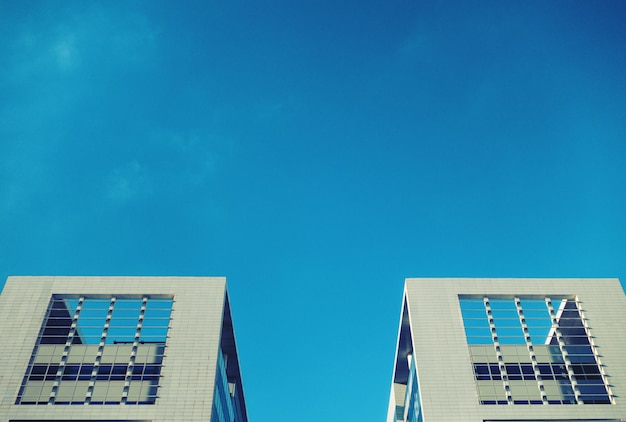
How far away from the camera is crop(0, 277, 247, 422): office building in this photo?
2024 inches

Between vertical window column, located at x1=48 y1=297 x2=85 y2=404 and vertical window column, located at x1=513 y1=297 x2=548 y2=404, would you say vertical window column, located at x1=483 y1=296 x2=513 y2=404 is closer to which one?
vertical window column, located at x1=513 y1=297 x2=548 y2=404

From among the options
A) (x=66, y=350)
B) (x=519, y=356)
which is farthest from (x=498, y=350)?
(x=66, y=350)

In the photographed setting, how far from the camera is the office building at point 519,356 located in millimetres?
52156

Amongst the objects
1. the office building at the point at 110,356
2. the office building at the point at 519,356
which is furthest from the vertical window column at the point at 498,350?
the office building at the point at 110,356

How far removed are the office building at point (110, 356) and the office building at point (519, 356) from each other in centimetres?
1906

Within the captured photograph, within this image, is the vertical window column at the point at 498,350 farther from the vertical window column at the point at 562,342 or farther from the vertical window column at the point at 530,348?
the vertical window column at the point at 562,342

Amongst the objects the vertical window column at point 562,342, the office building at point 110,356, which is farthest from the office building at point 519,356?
the office building at point 110,356

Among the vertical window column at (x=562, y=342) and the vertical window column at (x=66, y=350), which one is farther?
the vertical window column at (x=562, y=342)

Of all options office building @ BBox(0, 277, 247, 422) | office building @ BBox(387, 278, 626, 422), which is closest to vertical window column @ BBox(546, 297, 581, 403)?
office building @ BBox(387, 278, 626, 422)

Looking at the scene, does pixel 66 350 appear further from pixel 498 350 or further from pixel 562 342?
pixel 562 342

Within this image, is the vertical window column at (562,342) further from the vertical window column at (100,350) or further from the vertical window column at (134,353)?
the vertical window column at (100,350)

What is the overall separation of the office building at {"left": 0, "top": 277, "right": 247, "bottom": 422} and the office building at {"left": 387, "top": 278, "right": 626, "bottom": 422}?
62.5 feet

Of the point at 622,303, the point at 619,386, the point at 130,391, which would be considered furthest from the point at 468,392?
the point at 130,391

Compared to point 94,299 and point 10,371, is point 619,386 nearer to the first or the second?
point 94,299
